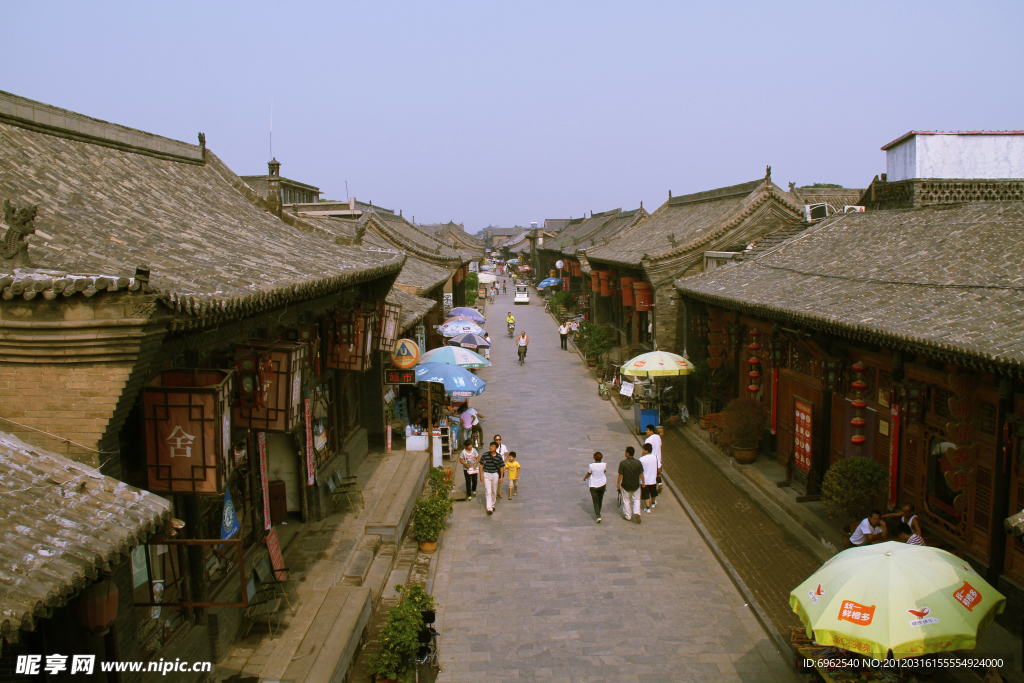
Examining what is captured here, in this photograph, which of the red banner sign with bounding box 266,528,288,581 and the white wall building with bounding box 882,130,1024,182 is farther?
the white wall building with bounding box 882,130,1024,182

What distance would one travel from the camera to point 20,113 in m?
8.30

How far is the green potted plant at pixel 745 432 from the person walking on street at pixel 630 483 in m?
3.39

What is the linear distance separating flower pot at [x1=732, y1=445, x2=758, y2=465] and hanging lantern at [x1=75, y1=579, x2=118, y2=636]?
41.0ft

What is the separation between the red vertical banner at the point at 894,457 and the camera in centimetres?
1044

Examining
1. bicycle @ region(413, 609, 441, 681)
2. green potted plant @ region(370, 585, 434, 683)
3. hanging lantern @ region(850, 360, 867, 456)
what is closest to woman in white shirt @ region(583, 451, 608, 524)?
hanging lantern @ region(850, 360, 867, 456)

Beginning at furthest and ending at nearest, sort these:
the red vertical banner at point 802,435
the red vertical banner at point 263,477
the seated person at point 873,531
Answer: the red vertical banner at point 802,435 < the red vertical banner at point 263,477 < the seated person at point 873,531

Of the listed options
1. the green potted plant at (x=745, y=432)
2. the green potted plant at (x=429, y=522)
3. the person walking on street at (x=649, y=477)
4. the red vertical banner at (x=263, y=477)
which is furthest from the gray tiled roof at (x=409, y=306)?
the green potted plant at (x=745, y=432)

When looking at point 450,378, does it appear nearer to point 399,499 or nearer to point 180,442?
point 399,499

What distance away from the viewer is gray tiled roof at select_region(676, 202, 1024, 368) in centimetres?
784

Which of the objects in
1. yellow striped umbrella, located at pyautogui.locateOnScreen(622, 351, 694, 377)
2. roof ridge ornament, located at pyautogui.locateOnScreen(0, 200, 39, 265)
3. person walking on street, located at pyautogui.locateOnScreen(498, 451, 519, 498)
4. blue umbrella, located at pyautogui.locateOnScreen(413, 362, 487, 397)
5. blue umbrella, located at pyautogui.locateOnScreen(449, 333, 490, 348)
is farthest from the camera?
blue umbrella, located at pyautogui.locateOnScreen(449, 333, 490, 348)

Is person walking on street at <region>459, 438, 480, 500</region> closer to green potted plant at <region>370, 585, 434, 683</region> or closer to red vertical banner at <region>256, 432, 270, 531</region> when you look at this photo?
red vertical banner at <region>256, 432, 270, 531</region>

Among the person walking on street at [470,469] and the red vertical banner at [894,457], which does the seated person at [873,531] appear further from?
the person walking on street at [470,469]

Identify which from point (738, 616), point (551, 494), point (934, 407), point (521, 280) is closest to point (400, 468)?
point (551, 494)

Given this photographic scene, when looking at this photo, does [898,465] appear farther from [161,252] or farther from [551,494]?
[161,252]
